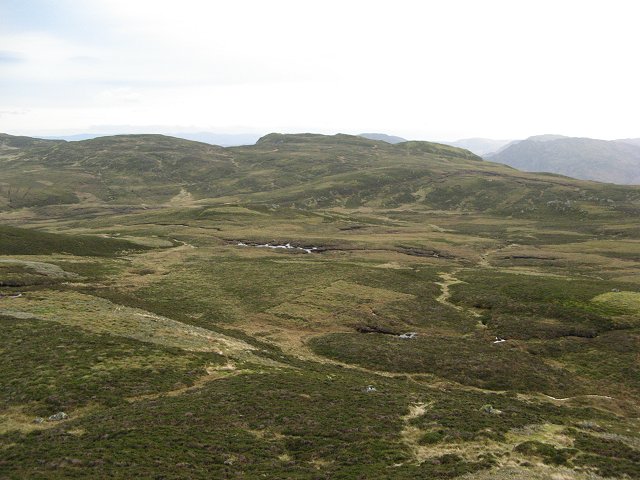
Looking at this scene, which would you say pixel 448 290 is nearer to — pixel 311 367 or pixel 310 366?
pixel 310 366

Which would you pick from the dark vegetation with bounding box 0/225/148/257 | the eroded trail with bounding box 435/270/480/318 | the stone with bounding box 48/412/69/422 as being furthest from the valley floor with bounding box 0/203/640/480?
the dark vegetation with bounding box 0/225/148/257

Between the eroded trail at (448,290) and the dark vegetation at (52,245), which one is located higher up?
the dark vegetation at (52,245)

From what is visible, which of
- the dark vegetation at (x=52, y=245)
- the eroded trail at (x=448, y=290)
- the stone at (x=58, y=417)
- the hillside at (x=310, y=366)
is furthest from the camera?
the dark vegetation at (x=52, y=245)

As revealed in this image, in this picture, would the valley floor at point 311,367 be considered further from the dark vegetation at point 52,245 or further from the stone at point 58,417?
the dark vegetation at point 52,245

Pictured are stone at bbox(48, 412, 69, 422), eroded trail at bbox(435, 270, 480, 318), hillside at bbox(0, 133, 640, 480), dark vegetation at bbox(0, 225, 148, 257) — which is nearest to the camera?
hillside at bbox(0, 133, 640, 480)

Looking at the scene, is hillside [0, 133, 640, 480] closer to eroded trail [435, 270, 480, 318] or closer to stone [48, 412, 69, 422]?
stone [48, 412, 69, 422]

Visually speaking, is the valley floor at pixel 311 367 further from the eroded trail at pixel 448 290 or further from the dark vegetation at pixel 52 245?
the dark vegetation at pixel 52 245

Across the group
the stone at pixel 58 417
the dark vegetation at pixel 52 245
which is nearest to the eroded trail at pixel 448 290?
the stone at pixel 58 417

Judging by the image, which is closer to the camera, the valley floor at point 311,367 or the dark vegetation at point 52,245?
the valley floor at point 311,367

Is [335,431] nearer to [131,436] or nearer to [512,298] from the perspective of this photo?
[131,436]

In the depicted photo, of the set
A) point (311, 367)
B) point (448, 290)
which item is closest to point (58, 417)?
point (311, 367)

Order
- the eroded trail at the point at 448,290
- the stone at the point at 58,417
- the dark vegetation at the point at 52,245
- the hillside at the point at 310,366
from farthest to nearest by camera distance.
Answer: the dark vegetation at the point at 52,245 → the eroded trail at the point at 448,290 → the stone at the point at 58,417 → the hillside at the point at 310,366

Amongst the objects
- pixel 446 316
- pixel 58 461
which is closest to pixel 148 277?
pixel 446 316
